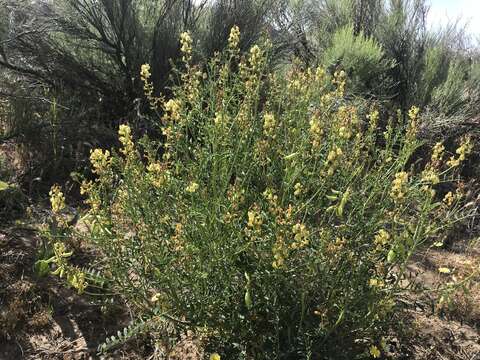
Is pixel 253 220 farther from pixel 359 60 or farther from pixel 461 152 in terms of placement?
pixel 359 60

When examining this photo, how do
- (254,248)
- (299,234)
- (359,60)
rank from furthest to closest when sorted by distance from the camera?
Result: (359,60) → (254,248) → (299,234)

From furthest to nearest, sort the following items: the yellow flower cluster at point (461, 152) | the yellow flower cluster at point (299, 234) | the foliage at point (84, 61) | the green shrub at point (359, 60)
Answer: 1. the green shrub at point (359, 60)
2. the foliage at point (84, 61)
3. the yellow flower cluster at point (461, 152)
4. the yellow flower cluster at point (299, 234)

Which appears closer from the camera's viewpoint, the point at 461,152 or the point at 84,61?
the point at 461,152

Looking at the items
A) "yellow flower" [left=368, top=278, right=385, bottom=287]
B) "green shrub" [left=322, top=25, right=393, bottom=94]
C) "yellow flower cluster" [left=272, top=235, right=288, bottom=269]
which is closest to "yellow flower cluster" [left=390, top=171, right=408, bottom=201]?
"yellow flower" [left=368, top=278, right=385, bottom=287]

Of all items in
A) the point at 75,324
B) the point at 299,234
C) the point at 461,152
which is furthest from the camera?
the point at 75,324

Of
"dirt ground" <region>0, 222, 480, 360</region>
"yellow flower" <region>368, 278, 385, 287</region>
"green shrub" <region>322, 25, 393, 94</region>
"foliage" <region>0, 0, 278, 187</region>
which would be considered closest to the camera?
"yellow flower" <region>368, 278, 385, 287</region>

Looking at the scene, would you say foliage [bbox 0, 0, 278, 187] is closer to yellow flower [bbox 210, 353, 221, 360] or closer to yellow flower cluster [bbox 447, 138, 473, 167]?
yellow flower [bbox 210, 353, 221, 360]

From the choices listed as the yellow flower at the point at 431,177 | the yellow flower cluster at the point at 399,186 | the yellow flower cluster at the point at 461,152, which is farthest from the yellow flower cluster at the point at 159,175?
the yellow flower cluster at the point at 461,152

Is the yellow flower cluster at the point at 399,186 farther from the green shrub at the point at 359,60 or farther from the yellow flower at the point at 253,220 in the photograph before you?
the green shrub at the point at 359,60

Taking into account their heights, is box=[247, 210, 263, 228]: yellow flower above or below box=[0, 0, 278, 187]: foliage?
below

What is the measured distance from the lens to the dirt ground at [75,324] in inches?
98.5

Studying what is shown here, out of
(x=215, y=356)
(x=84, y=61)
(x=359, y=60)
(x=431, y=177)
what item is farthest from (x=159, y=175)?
(x=359, y=60)

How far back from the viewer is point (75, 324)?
2658 mm

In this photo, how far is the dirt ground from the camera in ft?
8.21
